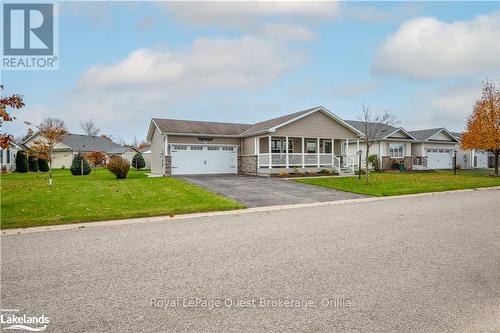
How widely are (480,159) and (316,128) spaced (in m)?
31.7

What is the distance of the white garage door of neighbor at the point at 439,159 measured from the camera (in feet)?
114

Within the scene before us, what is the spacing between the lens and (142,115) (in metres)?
52.3

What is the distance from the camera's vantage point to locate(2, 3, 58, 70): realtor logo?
10711 mm

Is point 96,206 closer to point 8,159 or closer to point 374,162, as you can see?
point 374,162

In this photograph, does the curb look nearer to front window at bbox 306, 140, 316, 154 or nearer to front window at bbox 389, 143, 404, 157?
front window at bbox 306, 140, 316, 154

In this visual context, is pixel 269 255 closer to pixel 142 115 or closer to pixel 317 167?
pixel 317 167

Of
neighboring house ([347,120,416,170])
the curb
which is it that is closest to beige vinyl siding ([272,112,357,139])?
neighboring house ([347,120,416,170])

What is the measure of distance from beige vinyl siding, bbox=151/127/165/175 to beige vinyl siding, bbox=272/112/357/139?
951cm

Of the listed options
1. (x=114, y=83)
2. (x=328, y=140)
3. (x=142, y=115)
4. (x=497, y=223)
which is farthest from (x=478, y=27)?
(x=142, y=115)

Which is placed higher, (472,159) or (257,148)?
(257,148)

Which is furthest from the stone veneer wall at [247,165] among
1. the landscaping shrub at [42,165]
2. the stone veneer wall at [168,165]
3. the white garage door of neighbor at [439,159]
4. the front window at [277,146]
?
the landscaping shrub at [42,165]

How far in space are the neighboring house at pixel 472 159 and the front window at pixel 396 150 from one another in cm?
1069

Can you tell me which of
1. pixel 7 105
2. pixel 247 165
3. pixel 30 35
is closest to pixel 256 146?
pixel 247 165

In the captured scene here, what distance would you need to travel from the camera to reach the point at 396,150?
32938mm
